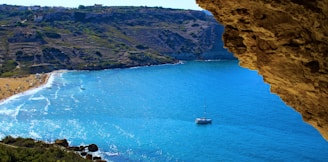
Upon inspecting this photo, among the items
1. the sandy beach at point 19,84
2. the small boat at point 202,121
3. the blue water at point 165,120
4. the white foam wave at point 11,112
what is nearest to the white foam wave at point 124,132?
the blue water at point 165,120

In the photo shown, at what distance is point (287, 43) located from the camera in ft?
18.0

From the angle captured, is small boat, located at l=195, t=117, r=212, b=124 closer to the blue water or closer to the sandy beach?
the blue water

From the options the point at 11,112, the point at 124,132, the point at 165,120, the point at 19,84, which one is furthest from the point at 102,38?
the point at 124,132

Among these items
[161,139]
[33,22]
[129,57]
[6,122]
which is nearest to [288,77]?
[161,139]

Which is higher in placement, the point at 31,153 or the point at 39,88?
the point at 31,153

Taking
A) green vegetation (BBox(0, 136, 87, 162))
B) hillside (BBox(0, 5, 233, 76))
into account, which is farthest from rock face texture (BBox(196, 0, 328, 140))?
hillside (BBox(0, 5, 233, 76))

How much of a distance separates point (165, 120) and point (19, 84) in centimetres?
3919

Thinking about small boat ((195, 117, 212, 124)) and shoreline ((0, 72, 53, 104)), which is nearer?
small boat ((195, 117, 212, 124))

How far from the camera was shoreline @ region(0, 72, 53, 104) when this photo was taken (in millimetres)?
75575

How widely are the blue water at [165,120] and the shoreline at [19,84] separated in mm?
2519

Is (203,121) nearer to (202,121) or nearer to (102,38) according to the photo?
(202,121)

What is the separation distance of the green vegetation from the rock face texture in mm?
21343

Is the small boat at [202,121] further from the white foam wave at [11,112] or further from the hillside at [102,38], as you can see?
the hillside at [102,38]

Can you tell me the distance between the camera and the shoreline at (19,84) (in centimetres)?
7557
